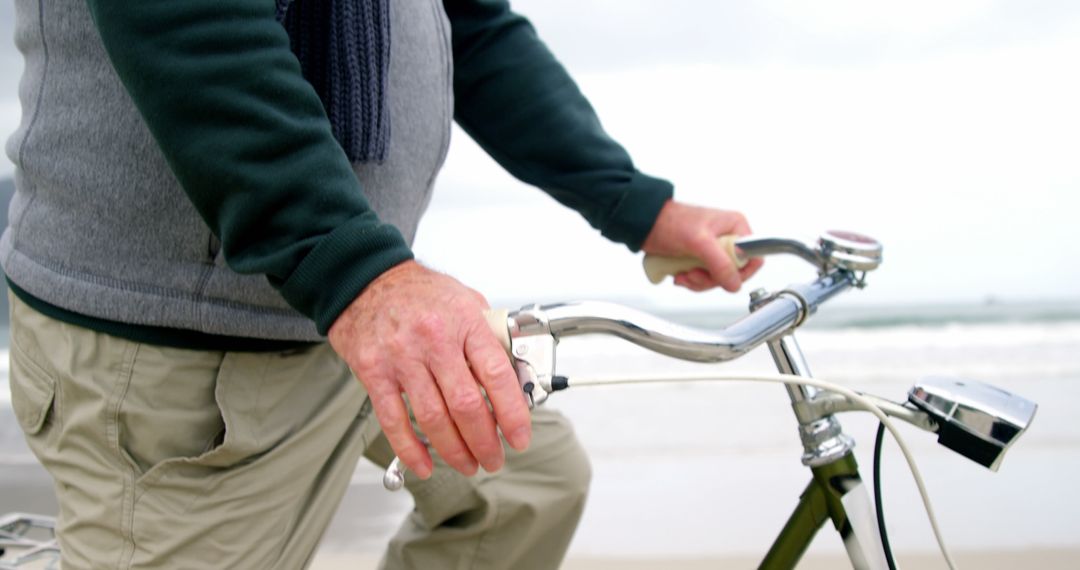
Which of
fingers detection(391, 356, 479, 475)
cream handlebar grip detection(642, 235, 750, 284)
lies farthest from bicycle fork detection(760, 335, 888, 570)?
fingers detection(391, 356, 479, 475)

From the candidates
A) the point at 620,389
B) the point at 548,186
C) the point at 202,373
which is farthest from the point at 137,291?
the point at 620,389

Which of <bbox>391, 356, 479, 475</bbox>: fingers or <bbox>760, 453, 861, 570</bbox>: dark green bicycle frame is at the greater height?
<bbox>391, 356, 479, 475</bbox>: fingers

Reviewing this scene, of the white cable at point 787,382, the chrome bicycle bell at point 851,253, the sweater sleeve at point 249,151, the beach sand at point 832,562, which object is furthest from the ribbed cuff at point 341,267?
the beach sand at point 832,562

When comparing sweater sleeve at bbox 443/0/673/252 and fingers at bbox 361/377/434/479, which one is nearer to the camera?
fingers at bbox 361/377/434/479

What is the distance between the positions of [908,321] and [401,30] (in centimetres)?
1102

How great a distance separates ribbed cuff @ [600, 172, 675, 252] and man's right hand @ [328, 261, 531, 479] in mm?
684

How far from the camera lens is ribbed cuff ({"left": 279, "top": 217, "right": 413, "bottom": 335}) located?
0.88m

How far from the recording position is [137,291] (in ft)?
3.67

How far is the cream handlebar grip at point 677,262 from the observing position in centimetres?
142

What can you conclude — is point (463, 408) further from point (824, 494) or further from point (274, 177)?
point (824, 494)

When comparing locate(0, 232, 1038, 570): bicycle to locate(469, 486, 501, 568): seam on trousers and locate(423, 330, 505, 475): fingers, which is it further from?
locate(469, 486, 501, 568): seam on trousers

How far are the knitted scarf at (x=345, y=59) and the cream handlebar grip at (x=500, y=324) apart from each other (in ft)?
1.23

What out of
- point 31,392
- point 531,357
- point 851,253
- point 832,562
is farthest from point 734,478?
point 531,357

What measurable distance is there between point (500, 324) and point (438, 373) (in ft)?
0.24
